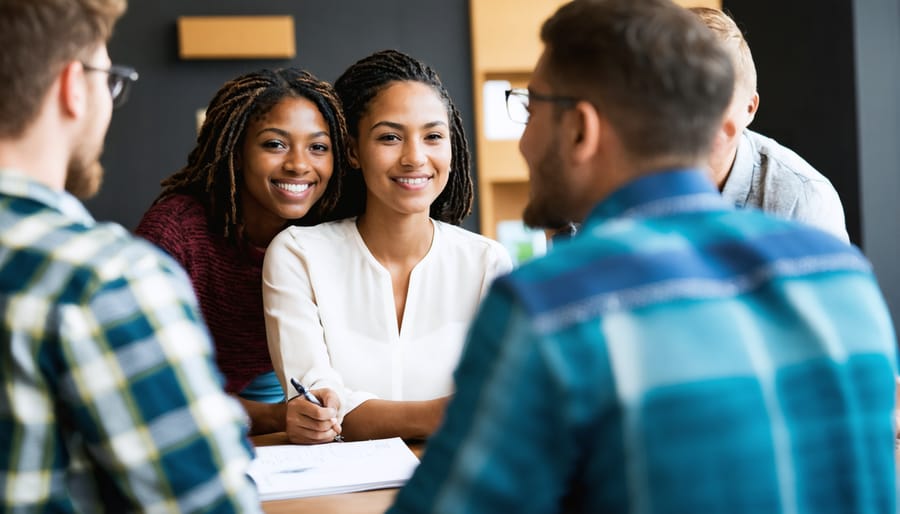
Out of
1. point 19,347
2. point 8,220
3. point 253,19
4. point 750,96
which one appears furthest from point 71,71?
point 253,19

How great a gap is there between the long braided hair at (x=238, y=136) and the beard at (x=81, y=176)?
1123 millimetres

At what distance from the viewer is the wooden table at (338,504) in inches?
53.2

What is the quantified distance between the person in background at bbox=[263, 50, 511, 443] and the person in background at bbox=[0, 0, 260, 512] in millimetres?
1015

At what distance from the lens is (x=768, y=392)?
797mm

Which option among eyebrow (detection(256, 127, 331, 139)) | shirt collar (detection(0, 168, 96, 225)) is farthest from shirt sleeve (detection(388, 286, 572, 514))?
eyebrow (detection(256, 127, 331, 139))

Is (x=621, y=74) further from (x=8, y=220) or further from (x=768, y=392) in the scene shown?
(x=8, y=220)

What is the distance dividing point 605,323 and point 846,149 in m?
3.76

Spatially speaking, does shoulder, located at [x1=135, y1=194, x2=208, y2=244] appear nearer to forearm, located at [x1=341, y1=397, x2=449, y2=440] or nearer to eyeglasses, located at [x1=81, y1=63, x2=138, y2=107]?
forearm, located at [x1=341, y1=397, x2=449, y2=440]

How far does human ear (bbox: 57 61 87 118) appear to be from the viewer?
3.48ft

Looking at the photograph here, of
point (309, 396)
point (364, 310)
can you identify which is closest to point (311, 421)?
point (309, 396)

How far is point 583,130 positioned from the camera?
1.00 metres

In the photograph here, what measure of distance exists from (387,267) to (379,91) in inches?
15.9

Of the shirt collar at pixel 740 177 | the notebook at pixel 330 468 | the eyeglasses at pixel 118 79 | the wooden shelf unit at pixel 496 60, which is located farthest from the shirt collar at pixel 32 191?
the wooden shelf unit at pixel 496 60

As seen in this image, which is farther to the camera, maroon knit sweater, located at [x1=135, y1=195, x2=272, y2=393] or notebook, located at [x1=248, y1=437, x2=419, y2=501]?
maroon knit sweater, located at [x1=135, y1=195, x2=272, y2=393]
